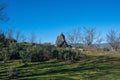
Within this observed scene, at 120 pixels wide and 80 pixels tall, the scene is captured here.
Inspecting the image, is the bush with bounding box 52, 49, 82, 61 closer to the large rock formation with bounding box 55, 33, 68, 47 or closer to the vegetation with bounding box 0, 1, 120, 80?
the vegetation with bounding box 0, 1, 120, 80

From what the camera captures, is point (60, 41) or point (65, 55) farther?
point (60, 41)

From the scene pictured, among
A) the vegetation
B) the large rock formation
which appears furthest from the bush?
the large rock formation

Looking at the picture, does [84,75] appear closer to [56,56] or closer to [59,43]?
[56,56]

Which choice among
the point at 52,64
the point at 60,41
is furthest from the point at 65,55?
the point at 60,41

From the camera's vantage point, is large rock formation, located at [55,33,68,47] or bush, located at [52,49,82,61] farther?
large rock formation, located at [55,33,68,47]

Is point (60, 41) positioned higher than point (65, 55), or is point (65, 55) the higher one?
point (60, 41)

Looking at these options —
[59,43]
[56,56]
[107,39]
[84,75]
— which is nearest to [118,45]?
[107,39]

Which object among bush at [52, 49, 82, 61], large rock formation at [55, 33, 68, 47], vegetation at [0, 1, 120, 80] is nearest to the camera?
vegetation at [0, 1, 120, 80]

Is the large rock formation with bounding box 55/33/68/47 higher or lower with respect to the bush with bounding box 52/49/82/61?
higher

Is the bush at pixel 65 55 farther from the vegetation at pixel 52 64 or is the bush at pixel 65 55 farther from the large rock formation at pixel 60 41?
the large rock formation at pixel 60 41

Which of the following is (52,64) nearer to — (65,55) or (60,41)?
(65,55)

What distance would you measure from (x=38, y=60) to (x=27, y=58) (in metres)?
1.11

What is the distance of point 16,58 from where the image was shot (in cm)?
2086

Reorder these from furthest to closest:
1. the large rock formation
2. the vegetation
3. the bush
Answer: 1. the large rock formation
2. the bush
3. the vegetation
